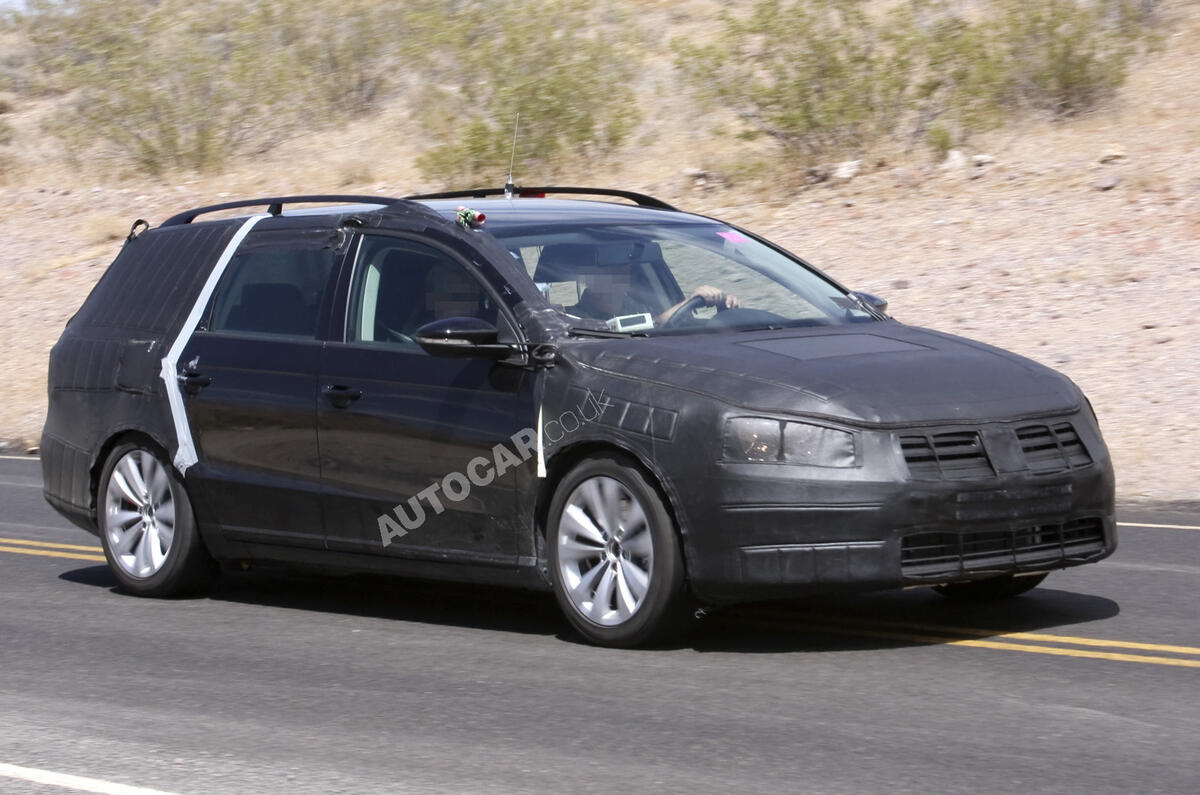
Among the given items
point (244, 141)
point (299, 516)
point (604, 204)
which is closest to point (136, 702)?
point (299, 516)

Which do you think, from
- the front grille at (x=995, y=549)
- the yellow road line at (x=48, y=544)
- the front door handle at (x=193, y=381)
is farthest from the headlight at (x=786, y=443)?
the yellow road line at (x=48, y=544)

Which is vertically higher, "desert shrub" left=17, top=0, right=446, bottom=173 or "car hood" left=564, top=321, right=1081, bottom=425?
"desert shrub" left=17, top=0, right=446, bottom=173

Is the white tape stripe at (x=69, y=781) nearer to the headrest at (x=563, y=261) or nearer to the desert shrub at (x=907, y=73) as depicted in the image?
the headrest at (x=563, y=261)

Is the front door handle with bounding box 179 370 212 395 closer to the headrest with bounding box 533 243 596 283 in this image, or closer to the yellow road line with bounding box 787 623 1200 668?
the headrest with bounding box 533 243 596 283

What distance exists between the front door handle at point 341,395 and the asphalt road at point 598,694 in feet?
3.22

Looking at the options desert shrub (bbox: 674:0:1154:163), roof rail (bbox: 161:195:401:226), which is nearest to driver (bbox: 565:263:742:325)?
roof rail (bbox: 161:195:401:226)

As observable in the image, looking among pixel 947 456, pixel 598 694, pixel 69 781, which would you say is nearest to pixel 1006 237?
pixel 947 456

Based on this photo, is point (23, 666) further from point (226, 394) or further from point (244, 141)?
point (244, 141)

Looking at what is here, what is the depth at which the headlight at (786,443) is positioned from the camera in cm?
680

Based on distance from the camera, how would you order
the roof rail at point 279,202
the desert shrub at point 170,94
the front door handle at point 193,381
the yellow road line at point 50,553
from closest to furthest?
1. the roof rail at point 279,202
2. the front door handle at point 193,381
3. the yellow road line at point 50,553
4. the desert shrub at point 170,94

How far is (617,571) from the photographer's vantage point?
23.7 ft

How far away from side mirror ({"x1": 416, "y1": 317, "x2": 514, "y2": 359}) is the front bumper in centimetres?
118

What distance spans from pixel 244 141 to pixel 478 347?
23.2m

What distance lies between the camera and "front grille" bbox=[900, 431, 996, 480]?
6820mm
